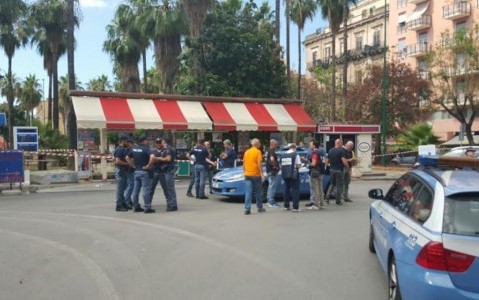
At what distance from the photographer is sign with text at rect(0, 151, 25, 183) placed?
17359 millimetres

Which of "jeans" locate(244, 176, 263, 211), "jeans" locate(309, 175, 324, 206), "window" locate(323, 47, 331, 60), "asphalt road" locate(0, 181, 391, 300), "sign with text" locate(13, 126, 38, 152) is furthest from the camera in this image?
"window" locate(323, 47, 331, 60)

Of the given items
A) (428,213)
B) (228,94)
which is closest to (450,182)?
(428,213)

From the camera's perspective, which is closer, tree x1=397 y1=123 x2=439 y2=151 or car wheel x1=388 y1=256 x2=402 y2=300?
car wheel x1=388 y1=256 x2=402 y2=300

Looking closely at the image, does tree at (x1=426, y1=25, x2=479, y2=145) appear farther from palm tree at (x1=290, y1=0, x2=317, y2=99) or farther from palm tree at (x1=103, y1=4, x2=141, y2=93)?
palm tree at (x1=103, y1=4, x2=141, y2=93)

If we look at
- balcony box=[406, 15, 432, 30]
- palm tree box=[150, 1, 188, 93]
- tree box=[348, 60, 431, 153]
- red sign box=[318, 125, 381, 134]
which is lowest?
red sign box=[318, 125, 381, 134]

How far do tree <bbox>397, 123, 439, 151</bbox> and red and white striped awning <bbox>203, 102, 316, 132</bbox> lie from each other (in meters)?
11.4

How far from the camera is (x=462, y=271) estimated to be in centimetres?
417

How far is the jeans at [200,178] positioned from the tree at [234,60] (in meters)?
16.1

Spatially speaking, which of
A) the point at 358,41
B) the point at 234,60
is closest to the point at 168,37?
the point at 234,60

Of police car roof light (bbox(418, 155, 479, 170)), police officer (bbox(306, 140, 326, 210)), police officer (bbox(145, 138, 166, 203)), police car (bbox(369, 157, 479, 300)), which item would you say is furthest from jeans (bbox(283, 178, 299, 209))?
police car (bbox(369, 157, 479, 300))

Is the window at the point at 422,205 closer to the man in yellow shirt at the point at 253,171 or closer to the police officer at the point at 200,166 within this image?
the man in yellow shirt at the point at 253,171

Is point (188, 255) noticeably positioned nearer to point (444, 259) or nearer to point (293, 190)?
point (444, 259)

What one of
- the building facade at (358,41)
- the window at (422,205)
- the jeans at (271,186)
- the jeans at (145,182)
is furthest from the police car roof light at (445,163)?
the building facade at (358,41)

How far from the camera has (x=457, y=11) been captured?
49750mm
